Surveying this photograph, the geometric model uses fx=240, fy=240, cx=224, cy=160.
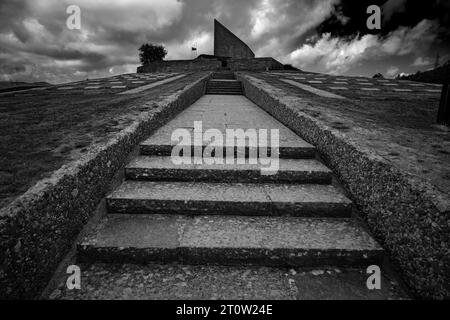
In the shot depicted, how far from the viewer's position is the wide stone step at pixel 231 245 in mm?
1961

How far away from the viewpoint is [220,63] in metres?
22.8

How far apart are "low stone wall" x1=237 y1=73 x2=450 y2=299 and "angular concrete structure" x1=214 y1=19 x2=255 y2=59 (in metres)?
33.6

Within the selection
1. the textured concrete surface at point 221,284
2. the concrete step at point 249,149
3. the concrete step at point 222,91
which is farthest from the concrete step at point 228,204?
the concrete step at point 222,91

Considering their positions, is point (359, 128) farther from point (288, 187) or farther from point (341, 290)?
point (341, 290)

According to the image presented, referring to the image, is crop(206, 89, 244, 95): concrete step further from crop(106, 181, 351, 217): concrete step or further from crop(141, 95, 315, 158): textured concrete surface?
crop(106, 181, 351, 217): concrete step

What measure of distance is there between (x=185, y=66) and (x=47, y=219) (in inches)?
961

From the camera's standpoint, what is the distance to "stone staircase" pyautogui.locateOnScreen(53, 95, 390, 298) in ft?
6.44

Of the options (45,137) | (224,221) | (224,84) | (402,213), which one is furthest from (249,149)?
(224,84)

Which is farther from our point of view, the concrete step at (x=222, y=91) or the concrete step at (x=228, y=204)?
the concrete step at (x=222, y=91)

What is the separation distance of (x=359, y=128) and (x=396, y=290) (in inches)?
78.9

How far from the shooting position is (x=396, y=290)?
5.80 ft

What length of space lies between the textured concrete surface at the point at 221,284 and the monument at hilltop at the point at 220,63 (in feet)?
72.7

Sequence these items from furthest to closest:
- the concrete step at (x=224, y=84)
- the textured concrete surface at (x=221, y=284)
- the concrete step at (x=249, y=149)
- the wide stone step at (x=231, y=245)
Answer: the concrete step at (x=224, y=84), the concrete step at (x=249, y=149), the wide stone step at (x=231, y=245), the textured concrete surface at (x=221, y=284)

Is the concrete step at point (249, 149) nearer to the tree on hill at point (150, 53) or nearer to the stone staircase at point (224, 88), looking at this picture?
the stone staircase at point (224, 88)
